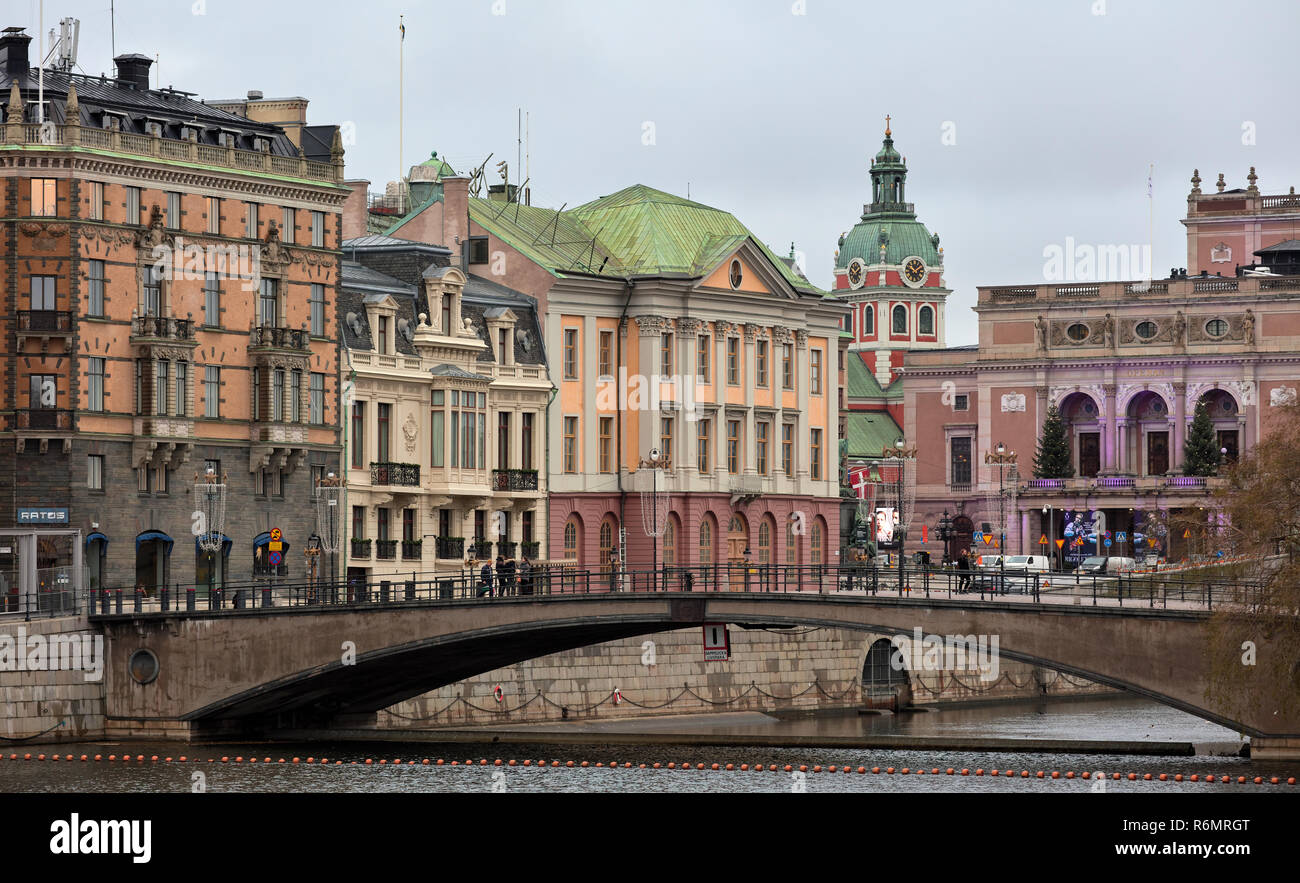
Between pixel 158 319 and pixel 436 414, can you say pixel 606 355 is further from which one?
pixel 158 319

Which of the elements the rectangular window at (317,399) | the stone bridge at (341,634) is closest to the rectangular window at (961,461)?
the rectangular window at (317,399)

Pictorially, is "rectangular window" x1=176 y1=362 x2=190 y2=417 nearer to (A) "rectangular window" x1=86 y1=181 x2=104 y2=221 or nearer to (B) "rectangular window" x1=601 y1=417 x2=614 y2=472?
(A) "rectangular window" x1=86 y1=181 x2=104 y2=221

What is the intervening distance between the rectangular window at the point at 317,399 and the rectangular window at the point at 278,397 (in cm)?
168

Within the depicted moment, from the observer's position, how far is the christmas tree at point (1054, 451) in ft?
589

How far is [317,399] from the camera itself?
363ft

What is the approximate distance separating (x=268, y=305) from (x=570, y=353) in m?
19.1

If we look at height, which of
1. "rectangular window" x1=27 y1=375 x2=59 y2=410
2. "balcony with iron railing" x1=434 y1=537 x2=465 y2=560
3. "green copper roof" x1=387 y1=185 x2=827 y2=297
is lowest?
"balcony with iron railing" x1=434 y1=537 x2=465 y2=560

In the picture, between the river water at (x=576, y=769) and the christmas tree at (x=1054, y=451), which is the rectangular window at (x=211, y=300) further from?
the christmas tree at (x=1054, y=451)

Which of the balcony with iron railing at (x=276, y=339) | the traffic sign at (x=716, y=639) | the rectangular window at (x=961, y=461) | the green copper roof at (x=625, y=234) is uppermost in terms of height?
the green copper roof at (x=625, y=234)

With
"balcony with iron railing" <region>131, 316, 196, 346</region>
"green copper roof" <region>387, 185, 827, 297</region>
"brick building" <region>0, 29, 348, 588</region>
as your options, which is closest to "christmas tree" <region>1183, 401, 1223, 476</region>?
"green copper roof" <region>387, 185, 827, 297</region>

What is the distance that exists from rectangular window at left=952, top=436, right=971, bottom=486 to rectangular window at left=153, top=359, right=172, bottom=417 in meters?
90.9

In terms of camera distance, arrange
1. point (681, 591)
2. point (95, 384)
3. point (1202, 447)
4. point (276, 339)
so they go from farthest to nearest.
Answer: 1. point (1202, 447)
2. point (276, 339)
3. point (95, 384)
4. point (681, 591)

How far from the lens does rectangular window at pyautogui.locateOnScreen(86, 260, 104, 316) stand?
103 m

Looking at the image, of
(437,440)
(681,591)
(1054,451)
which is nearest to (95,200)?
(437,440)
